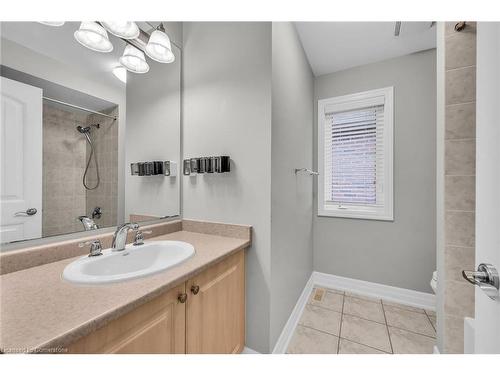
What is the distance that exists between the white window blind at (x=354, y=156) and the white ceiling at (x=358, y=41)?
1.64 ft

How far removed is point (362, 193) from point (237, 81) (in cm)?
175

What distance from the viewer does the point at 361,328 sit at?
1.57m

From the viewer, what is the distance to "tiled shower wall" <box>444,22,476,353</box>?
41.3 inches

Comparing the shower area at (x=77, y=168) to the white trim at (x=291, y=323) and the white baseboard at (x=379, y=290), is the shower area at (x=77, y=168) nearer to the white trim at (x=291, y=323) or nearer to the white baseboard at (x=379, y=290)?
the white trim at (x=291, y=323)

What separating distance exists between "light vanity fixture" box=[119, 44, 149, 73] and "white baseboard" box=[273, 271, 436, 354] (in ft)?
6.55

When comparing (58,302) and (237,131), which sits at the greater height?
(237,131)

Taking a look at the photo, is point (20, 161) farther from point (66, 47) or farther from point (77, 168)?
point (66, 47)

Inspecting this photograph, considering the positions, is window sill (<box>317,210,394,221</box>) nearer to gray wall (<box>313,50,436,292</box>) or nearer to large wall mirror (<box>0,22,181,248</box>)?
gray wall (<box>313,50,436,292</box>)

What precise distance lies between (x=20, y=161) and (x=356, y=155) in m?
2.53

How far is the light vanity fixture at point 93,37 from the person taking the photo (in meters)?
0.98

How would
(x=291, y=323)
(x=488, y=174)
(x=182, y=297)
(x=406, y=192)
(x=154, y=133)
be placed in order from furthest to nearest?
(x=406, y=192)
(x=291, y=323)
(x=154, y=133)
(x=182, y=297)
(x=488, y=174)

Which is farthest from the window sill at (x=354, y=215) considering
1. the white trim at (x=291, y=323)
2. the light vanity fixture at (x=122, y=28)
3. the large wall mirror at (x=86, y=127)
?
the light vanity fixture at (x=122, y=28)

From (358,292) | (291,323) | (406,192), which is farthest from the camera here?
(358,292)

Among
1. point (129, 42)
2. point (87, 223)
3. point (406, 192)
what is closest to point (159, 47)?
point (129, 42)
